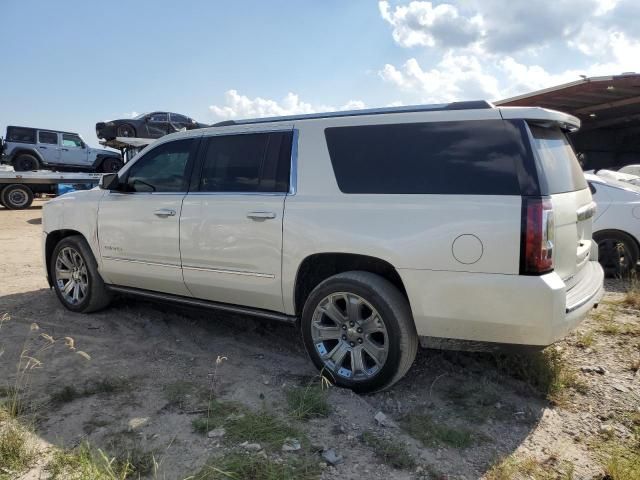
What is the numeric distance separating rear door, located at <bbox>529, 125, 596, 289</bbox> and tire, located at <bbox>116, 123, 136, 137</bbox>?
18.7 meters

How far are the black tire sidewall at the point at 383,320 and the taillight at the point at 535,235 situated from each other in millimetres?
866

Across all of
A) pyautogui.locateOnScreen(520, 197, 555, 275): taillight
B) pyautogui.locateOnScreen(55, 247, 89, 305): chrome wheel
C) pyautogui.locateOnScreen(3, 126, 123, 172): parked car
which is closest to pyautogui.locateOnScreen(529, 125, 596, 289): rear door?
pyautogui.locateOnScreen(520, 197, 555, 275): taillight

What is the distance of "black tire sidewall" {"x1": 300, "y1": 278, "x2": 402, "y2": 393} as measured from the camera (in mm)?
3195

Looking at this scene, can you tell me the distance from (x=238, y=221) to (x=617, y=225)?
5176mm

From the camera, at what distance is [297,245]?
3.55 metres

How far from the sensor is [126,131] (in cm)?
1945

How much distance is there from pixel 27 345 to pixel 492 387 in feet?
12.5

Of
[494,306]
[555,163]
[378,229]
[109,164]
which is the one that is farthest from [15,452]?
[109,164]

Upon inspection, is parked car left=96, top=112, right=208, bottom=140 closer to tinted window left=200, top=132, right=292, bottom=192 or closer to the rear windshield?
tinted window left=200, top=132, right=292, bottom=192

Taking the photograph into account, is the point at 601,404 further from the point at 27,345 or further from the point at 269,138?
the point at 27,345

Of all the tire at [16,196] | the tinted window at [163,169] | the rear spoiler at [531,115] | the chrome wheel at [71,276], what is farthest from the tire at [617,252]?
the tire at [16,196]

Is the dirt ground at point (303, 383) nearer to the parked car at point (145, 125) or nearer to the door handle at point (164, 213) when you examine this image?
the door handle at point (164, 213)

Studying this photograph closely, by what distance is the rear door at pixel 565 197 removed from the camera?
295 cm

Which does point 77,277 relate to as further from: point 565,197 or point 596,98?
point 596,98
